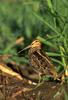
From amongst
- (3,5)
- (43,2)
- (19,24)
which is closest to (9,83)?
(43,2)

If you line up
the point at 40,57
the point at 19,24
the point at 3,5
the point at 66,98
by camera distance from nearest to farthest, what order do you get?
the point at 66,98, the point at 40,57, the point at 19,24, the point at 3,5

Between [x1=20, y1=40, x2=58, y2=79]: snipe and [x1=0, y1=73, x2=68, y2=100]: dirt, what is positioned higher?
[x1=20, y1=40, x2=58, y2=79]: snipe


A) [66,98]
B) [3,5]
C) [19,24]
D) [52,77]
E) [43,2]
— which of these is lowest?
[66,98]

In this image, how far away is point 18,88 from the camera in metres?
3.70

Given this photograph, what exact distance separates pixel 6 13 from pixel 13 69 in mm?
3169

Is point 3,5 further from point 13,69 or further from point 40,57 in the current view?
point 40,57

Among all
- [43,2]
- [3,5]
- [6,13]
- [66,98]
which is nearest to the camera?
[66,98]

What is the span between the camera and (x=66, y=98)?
3328mm

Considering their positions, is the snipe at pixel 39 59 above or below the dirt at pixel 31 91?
above

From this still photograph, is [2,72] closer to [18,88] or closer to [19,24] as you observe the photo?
[18,88]

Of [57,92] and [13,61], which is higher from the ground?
[13,61]

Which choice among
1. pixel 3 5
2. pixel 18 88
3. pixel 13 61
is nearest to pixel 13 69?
pixel 13 61

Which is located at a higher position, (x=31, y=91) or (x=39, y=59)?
(x=39, y=59)

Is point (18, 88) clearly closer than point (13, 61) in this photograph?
Yes
